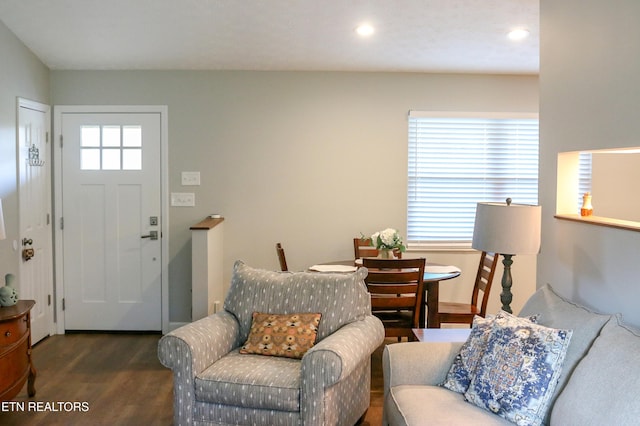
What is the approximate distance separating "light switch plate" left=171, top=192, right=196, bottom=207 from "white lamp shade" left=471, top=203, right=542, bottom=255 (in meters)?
3.01

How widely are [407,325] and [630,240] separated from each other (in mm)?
1727

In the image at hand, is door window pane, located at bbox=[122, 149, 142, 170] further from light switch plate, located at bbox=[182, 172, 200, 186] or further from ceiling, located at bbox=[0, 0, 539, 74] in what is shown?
ceiling, located at bbox=[0, 0, 539, 74]

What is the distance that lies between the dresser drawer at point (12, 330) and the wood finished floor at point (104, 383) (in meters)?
0.46

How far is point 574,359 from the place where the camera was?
7.38 ft

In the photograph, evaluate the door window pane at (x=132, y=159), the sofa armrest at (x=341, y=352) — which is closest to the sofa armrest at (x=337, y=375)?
the sofa armrest at (x=341, y=352)

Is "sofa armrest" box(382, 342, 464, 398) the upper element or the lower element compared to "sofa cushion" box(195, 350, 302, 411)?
upper

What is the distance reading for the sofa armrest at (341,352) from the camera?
265 centimetres

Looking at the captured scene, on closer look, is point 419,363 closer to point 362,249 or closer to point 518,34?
point 362,249

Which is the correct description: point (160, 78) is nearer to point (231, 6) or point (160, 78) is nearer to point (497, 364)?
point (231, 6)

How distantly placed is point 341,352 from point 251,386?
470 mm

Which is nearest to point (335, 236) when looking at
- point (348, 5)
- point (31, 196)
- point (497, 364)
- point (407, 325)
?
point (407, 325)

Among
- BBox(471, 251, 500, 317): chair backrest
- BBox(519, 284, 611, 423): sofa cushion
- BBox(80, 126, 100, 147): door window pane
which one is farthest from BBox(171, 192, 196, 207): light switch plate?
BBox(519, 284, 611, 423): sofa cushion

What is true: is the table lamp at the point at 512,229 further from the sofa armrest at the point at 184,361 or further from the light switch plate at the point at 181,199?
the light switch plate at the point at 181,199

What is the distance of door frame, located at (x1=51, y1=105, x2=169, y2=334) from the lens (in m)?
5.07
